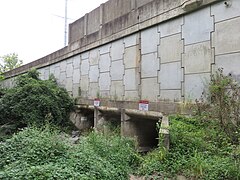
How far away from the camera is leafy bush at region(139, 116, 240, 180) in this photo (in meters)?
3.54

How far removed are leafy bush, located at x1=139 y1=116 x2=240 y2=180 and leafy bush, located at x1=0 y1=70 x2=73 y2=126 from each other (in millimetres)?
5519

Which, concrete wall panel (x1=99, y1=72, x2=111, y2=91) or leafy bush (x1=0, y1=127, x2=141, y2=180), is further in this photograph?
concrete wall panel (x1=99, y1=72, x2=111, y2=91)

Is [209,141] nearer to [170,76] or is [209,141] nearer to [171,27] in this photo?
[170,76]

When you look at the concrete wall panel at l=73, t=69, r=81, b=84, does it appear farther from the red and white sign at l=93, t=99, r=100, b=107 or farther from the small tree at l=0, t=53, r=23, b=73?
the small tree at l=0, t=53, r=23, b=73

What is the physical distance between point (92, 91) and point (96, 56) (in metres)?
1.50

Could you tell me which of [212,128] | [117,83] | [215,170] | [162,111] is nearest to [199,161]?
[215,170]

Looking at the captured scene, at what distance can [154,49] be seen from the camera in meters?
7.04

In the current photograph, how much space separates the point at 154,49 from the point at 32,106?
5286 millimetres

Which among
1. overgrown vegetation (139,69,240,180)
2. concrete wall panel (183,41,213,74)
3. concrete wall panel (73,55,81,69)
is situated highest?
concrete wall panel (73,55,81,69)

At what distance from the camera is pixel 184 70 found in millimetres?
6051

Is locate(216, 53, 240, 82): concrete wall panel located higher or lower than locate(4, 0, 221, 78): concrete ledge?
lower

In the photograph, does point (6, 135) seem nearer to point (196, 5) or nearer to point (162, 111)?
point (162, 111)

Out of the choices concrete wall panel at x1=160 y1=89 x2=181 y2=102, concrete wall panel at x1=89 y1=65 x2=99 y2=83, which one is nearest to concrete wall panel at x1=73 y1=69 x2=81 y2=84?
concrete wall panel at x1=89 y1=65 x2=99 y2=83

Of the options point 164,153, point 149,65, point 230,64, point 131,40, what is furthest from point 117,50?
point 164,153
